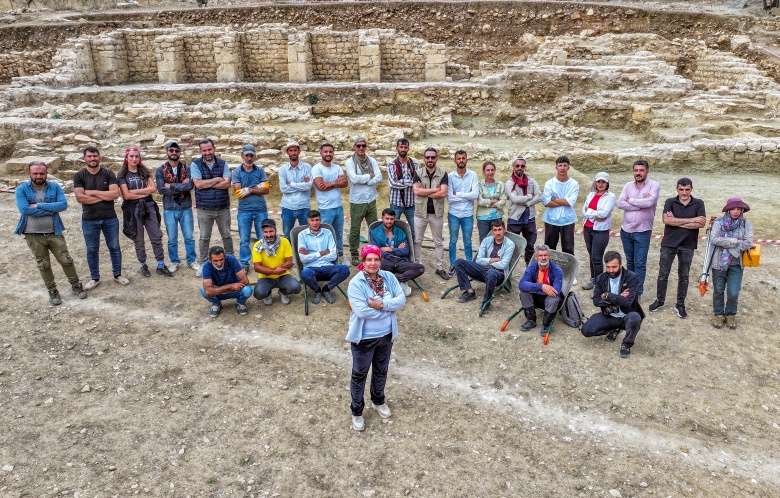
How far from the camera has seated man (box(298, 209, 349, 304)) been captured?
7148mm

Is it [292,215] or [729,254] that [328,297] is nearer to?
[292,215]

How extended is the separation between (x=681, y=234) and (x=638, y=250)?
0.58m

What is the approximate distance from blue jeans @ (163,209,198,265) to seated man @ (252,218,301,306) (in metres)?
1.57

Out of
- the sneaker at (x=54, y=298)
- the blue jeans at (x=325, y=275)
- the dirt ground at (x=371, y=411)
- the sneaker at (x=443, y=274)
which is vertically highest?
the blue jeans at (x=325, y=275)

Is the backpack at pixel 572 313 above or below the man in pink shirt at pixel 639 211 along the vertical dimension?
below

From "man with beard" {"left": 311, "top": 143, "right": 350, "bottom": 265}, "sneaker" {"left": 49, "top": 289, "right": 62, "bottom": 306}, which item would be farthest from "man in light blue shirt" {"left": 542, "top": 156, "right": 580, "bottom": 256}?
"sneaker" {"left": 49, "top": 289, "right": 62, "bottom": 306}

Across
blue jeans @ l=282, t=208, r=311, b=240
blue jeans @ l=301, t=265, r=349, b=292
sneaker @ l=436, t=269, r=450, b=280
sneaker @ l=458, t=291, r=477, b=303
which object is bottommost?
sneaker @ l=458, t=291, r=477, b=303

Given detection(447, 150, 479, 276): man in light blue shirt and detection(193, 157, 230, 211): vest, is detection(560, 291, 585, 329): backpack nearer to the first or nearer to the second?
detection(447, 150, 479, 276): man in light blue shirt

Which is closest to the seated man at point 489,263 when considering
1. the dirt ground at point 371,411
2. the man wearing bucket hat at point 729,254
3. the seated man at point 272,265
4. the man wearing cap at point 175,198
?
the dirt ground at point 371,411

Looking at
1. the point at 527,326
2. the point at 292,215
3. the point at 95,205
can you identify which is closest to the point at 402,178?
the point at 292,215

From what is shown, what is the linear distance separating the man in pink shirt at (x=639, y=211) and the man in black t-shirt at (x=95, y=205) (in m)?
6.80

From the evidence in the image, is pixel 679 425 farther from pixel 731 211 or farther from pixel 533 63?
pixel 533 63

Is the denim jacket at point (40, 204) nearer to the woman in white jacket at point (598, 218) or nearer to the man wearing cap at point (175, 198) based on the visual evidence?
the man wearing cap at point (175, 198)

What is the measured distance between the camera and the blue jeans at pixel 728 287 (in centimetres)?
659
